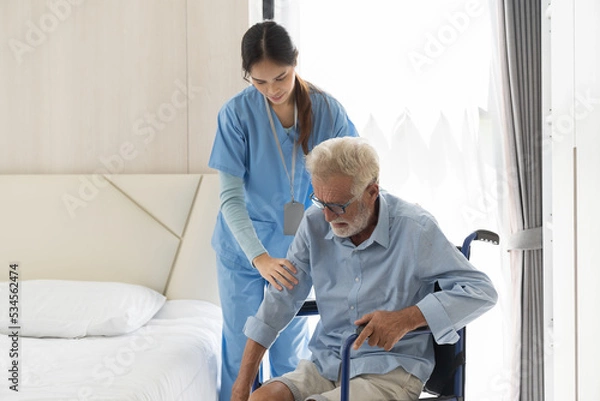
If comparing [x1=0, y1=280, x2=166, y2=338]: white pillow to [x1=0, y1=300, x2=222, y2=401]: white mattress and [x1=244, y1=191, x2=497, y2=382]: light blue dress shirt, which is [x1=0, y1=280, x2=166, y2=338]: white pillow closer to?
[x1=0, y1=300, x2=222, y2=401]: white mattress

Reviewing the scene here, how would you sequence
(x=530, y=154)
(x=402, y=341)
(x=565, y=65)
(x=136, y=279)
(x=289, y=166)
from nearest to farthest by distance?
1. (x=402, y=341)
2. (x=289, y=166)
3. (x=565, y=65)
4. (x=530, y=154)
5. (x=136, y=279)

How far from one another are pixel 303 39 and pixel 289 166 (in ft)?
2.88

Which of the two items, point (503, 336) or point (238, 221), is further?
point (503, 336)

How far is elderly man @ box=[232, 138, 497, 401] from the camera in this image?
1.66m

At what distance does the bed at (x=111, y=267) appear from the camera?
249 centimetres

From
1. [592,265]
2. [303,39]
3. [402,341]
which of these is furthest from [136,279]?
[592,265]

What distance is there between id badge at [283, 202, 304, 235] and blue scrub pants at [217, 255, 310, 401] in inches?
8.6

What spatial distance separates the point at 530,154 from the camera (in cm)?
282

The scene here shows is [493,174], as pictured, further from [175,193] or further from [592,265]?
[175,193]

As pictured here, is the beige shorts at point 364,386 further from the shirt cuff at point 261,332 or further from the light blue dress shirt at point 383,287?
the shirt cuff at point 261,332

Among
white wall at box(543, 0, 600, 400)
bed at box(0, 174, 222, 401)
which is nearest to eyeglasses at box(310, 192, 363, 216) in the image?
bed at box(0, 174, 222, 401)

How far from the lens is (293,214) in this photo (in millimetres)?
2297

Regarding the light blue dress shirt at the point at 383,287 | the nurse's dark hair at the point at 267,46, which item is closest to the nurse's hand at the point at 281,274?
the light blue dress shirt at the point at 383,287

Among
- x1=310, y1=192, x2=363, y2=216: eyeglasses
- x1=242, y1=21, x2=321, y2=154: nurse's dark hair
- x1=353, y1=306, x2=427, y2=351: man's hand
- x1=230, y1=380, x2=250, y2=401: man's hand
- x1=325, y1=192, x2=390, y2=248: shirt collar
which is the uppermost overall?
x1=242, y1=21, x2=321, y2=154: nurse's dark hair
